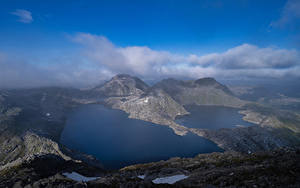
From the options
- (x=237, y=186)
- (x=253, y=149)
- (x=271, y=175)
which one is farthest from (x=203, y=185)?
(x=253, y=149)

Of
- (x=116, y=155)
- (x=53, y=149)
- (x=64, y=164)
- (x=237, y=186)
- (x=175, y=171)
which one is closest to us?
(x=237, y=186)

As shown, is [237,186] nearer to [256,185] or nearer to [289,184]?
[256,185]

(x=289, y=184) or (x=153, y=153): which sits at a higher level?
(x=289, y=184)

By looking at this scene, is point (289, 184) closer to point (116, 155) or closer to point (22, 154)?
point (116, 155)

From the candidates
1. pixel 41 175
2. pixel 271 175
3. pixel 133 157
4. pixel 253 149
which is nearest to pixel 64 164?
pixel 41 175

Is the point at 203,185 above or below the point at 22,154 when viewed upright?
above

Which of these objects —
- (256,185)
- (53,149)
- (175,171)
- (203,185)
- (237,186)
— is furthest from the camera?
(53,149)

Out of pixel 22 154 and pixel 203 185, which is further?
pixel 22 154

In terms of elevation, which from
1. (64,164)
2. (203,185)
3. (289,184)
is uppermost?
(289,184)

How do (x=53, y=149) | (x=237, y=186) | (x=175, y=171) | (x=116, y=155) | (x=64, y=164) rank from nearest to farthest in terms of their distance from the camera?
(x=237, y=186) < (x=175, y=171) < (x=64, y=164) < (x=53, y=149) < (x=116, y=155)
